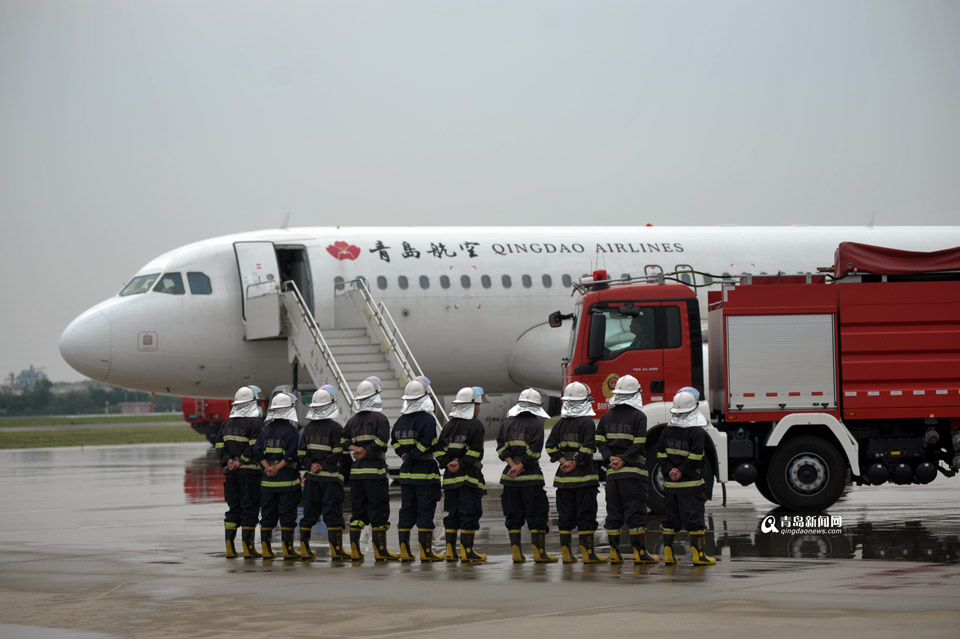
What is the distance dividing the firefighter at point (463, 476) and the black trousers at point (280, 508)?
6.06 feet

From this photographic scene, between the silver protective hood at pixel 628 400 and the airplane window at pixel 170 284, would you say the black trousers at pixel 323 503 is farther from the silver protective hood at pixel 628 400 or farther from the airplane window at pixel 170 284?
the airplane window at pixel 170 284

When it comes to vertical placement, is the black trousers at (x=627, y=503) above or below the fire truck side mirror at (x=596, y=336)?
below

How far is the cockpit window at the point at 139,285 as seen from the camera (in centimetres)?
2706

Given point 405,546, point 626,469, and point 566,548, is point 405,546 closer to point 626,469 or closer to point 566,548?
point 566,548

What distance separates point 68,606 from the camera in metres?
11.4

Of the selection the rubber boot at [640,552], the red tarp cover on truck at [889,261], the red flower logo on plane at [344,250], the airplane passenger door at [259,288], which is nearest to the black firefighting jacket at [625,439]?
the rubber boot at [640,552]

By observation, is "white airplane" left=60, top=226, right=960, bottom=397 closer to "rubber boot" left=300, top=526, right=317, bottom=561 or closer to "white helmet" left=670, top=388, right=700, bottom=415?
"rubber boot" left=300, top=526, right=317, bottom=561

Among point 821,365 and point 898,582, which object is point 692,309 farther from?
point 898,582

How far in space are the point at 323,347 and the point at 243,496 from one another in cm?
899

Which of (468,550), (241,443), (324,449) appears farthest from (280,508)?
(468,550)

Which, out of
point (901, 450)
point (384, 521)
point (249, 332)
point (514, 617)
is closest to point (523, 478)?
point (384, 521)

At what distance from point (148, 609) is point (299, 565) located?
335cm

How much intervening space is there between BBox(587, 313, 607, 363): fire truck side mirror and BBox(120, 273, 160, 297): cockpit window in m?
11.4

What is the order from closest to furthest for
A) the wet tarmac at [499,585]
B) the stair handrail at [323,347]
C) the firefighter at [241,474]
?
the wet tarmac at [499,585] < the firefighter at [241,474] < the stair handrail at [323,347]
